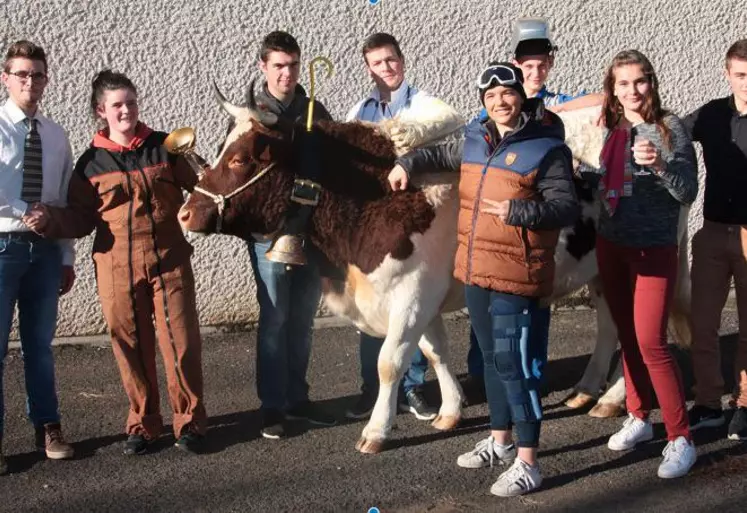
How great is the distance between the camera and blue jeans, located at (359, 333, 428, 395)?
5.77 metres

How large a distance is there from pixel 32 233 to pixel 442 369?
230 centimetres

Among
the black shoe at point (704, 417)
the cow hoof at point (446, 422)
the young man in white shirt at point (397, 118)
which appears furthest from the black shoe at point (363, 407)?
the black shoe at point (704, 417)

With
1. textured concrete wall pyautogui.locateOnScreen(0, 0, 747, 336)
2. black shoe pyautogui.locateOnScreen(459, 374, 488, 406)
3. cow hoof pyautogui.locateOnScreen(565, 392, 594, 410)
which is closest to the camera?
cow hoof pyautogui.locateOnScreen(565, 392, 594, 410)

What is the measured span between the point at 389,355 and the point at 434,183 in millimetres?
914

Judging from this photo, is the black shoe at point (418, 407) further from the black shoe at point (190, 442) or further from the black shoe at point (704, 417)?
the black shoe at point (704, 417)

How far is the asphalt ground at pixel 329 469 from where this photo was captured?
14.5 feet

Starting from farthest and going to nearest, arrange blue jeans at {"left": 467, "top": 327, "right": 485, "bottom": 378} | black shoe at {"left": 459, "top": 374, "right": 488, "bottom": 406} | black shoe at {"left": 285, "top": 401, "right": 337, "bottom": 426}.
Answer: blue jeans at {"left": 467, "top": 327, "right": 485, "bottom": 378}, black shoe at {"left": 459, "top": 374, "right": 488, "bottom": 406}, black shoe at {"left": 285, "top": 401, "right": 337, "bottom": 426}

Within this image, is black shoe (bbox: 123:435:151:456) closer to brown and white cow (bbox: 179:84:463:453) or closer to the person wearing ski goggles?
brown and white cow (bbox: 179:84:463:453)

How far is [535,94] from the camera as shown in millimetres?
5543

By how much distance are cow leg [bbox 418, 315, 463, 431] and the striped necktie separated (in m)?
2.18

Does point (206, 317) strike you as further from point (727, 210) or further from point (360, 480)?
point (727, 210)

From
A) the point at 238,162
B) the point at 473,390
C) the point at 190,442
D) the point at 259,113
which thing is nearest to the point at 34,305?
the point at 190,442

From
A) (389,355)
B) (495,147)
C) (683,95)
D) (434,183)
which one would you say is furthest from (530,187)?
(683,95)

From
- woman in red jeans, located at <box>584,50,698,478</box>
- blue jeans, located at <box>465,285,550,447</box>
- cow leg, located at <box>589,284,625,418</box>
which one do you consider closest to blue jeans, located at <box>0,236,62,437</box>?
blue jeans, located at <box>465,285,550,447</box>
